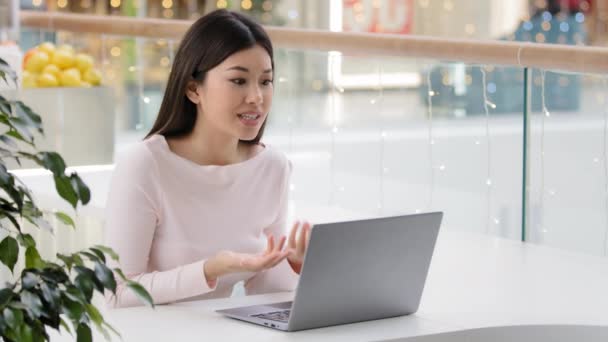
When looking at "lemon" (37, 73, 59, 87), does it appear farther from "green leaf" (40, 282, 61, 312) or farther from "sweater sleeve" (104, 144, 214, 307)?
"green leaf" (40, 282, 61, 312)

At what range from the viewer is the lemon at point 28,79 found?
4.21m

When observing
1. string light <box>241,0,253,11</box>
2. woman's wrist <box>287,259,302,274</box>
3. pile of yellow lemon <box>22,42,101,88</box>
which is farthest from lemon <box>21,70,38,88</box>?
string light <box>241,0,253,11</box>

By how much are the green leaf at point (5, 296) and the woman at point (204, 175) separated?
3.18ft

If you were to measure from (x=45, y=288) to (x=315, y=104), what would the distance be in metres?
8.48

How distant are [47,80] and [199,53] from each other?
76.9 inches

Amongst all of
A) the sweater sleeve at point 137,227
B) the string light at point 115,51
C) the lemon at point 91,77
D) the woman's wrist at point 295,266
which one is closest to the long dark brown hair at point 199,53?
the sweater sleeve at point 137,227

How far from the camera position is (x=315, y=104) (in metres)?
9.65

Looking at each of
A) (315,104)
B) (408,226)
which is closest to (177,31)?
(408,226)

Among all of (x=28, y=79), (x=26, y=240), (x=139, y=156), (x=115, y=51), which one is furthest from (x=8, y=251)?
(x=115, y=51)

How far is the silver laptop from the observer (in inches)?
73.2

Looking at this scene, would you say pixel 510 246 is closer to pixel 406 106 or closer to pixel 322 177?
pixel 322 177

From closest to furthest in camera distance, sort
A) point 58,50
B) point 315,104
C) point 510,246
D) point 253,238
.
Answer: point 253,238 → point 510,246 → point 58,50 → point 315,104

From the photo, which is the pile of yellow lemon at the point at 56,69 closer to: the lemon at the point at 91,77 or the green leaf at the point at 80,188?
the lemon at the point at 91,77

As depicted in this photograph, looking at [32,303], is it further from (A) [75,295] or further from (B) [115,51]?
(B) [115,51]
